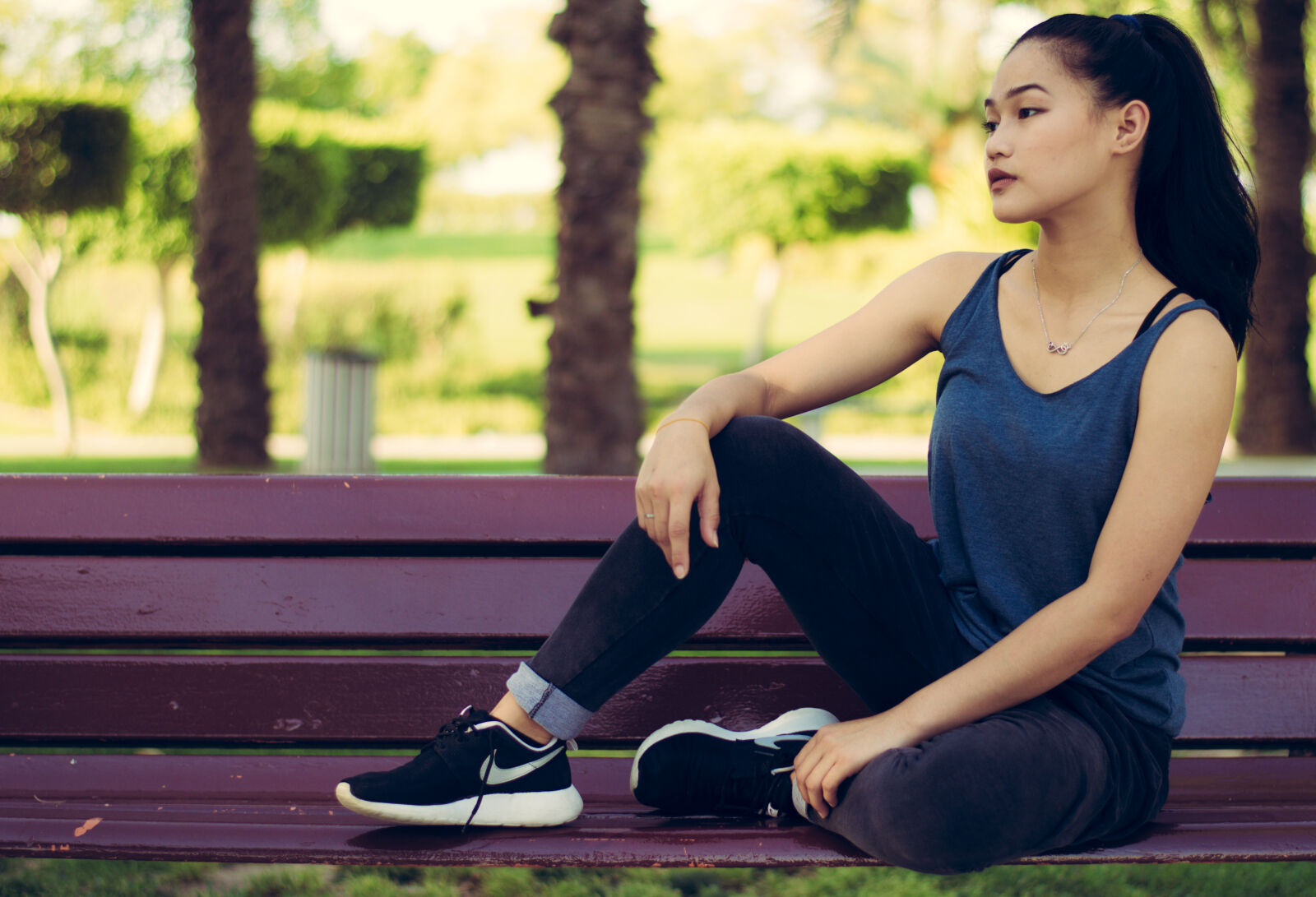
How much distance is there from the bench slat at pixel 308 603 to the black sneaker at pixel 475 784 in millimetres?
346

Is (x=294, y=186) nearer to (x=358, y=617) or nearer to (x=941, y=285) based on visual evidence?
(x=358, y=617)

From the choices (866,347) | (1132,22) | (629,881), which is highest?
(1132,22)

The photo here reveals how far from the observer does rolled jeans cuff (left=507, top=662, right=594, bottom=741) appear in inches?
69.0

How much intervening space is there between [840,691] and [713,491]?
63cm

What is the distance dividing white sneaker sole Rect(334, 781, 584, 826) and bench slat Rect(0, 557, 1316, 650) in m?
0.42

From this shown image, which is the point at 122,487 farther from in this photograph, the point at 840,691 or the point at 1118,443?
the point at 1118,443

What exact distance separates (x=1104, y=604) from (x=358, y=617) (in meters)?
1.22

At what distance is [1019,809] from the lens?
1.52 metres

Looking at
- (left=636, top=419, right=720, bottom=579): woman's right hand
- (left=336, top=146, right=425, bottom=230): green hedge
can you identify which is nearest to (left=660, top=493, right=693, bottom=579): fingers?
(left=636, top=419, right=720, bottom=579): woman's right hand

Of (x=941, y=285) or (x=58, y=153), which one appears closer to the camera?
(x=941, y=285)

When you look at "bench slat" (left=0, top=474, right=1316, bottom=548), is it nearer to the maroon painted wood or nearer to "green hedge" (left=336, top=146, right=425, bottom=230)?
the maroon painted wood

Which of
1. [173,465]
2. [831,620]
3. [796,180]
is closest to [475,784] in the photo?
[831,620]

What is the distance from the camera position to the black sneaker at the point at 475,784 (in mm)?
1644

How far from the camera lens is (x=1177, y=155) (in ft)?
6.02
